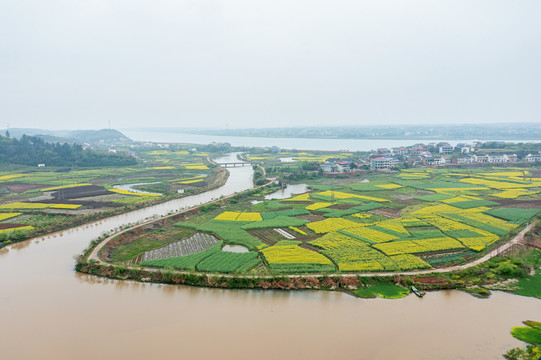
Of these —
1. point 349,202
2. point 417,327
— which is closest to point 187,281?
point 417,327

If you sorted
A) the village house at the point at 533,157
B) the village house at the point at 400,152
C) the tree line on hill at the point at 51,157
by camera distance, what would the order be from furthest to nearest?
the village house at the point at 400,152
the tree line on hill at the point at 51,157
the village house at the point at 533,157

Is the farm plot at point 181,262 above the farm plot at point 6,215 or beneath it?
beneath

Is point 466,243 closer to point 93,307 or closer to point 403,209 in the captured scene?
point 403,209

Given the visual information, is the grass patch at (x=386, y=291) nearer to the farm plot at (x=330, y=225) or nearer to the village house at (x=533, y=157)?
the farm plot at (x=330, y=225)

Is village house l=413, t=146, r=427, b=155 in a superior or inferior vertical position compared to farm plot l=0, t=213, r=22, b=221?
superior

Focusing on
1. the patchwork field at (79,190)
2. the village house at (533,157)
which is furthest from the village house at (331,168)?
the village house at (533,157)

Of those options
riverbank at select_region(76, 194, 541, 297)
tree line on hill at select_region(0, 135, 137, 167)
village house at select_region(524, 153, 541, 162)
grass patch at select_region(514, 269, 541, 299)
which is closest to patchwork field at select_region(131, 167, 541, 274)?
riverbank at select_region(76, 194, 541, 297)

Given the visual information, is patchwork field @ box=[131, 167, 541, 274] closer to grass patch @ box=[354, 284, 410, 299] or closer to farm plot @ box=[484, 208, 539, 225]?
farm plot @ box=[484, 208, 539, 225]
